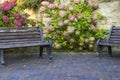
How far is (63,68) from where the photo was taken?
698 centimetres

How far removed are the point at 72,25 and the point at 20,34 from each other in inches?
75.8

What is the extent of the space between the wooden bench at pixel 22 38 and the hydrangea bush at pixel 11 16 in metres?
0.84

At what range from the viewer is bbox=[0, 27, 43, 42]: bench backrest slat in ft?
25.2

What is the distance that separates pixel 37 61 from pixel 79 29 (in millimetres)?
2003

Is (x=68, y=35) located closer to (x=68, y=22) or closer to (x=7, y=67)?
(x=68, y=22)

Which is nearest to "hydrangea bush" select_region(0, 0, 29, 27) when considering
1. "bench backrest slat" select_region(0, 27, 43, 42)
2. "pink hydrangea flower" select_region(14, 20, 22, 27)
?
"pink hydrangea flower" select_region(14, 20, 22, 27)

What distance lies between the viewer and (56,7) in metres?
9.50

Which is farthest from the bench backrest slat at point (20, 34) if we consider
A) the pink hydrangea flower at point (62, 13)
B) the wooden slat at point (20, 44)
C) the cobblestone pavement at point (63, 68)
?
the pink hydrangea flower at point (62, 13)

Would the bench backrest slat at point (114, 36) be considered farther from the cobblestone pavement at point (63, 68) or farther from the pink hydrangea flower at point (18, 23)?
the pink hydrangea flower at point (18, 23)

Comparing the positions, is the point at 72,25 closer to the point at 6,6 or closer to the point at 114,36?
the point at 114,36

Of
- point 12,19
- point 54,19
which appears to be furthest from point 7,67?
point 54,19

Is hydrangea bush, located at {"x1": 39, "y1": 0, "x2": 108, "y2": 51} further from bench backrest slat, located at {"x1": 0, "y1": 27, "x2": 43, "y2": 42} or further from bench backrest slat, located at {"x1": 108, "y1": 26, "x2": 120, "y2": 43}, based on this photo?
bench backrest slat, located at {"x1": 0, "y1": 27, "x2": 43, "y2": 42}

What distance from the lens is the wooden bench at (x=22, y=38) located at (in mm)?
7613

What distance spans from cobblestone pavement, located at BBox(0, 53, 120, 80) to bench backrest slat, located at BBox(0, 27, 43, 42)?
0.56 metres
